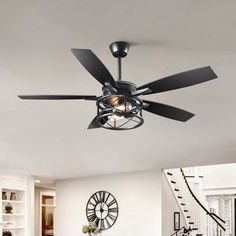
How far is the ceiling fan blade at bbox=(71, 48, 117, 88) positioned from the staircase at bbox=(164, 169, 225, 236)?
22.1 feet

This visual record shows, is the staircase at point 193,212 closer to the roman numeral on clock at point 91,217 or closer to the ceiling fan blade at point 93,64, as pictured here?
the roman numeral on clock at point 91,217

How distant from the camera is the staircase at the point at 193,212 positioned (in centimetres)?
979

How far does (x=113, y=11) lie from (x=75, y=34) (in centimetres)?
46

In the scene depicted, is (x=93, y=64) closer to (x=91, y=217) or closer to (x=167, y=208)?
(x=167, y=208)

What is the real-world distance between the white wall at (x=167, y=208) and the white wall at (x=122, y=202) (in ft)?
0.47

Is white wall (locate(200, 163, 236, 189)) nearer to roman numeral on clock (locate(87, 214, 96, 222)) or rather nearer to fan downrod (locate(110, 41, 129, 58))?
roman numeral on clock (locate(87, 214, 96, 222))

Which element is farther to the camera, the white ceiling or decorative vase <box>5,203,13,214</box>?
decorative vase <box>5,203,13,214</box>

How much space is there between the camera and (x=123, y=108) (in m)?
3.37

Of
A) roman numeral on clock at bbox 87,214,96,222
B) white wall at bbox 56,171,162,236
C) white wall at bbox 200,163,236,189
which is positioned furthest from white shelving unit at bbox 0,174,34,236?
white wall at bbox 200,163,236,189

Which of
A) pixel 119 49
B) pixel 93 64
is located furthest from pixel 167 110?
pixel 93 64

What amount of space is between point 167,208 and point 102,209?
1.51 m

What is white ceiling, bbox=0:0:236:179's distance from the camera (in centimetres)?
302

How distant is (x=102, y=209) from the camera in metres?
9.48

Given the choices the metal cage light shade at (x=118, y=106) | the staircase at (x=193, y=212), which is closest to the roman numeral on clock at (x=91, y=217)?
the staircase at (x=193, y=212)
